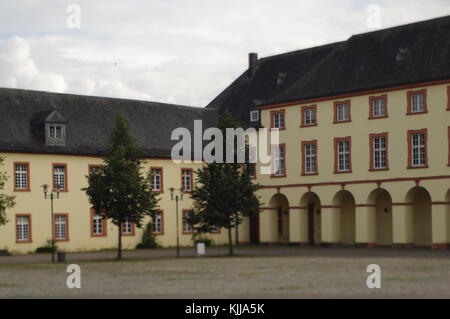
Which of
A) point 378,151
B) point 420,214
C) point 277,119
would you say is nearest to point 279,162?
point 277,119

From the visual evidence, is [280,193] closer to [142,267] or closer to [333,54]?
[333,54]

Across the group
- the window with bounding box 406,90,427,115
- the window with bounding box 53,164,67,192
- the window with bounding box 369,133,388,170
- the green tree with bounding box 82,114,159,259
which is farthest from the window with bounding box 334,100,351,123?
the green tree with bounding box 82,114,159,259

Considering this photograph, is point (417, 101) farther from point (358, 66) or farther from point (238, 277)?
point (238, 277)

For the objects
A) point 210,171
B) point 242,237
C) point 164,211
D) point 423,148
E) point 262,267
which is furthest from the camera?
point 242,237

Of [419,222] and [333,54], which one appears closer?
[419,222]

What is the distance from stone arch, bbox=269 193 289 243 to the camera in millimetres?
66438

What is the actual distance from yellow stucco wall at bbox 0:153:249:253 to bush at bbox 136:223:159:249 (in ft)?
1.20

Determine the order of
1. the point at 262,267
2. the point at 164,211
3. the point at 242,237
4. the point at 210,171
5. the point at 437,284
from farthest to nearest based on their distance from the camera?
1. the point at 242,237
2. the point at 164,211
3. the point at 210,171
4. the point at 262,267
5. the point at 437,284

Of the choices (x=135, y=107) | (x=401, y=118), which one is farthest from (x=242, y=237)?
(x=401, y=118)

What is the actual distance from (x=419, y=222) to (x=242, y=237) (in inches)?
556

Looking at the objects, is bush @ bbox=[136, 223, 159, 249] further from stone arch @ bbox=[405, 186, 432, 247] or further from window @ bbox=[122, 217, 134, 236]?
stone arch @ bbox=[405, 186, 432, 247]

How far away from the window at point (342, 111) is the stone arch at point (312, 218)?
17.6 feet

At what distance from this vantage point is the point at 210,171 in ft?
169

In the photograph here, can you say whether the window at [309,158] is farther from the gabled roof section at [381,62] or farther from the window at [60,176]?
the window at [60,176]
